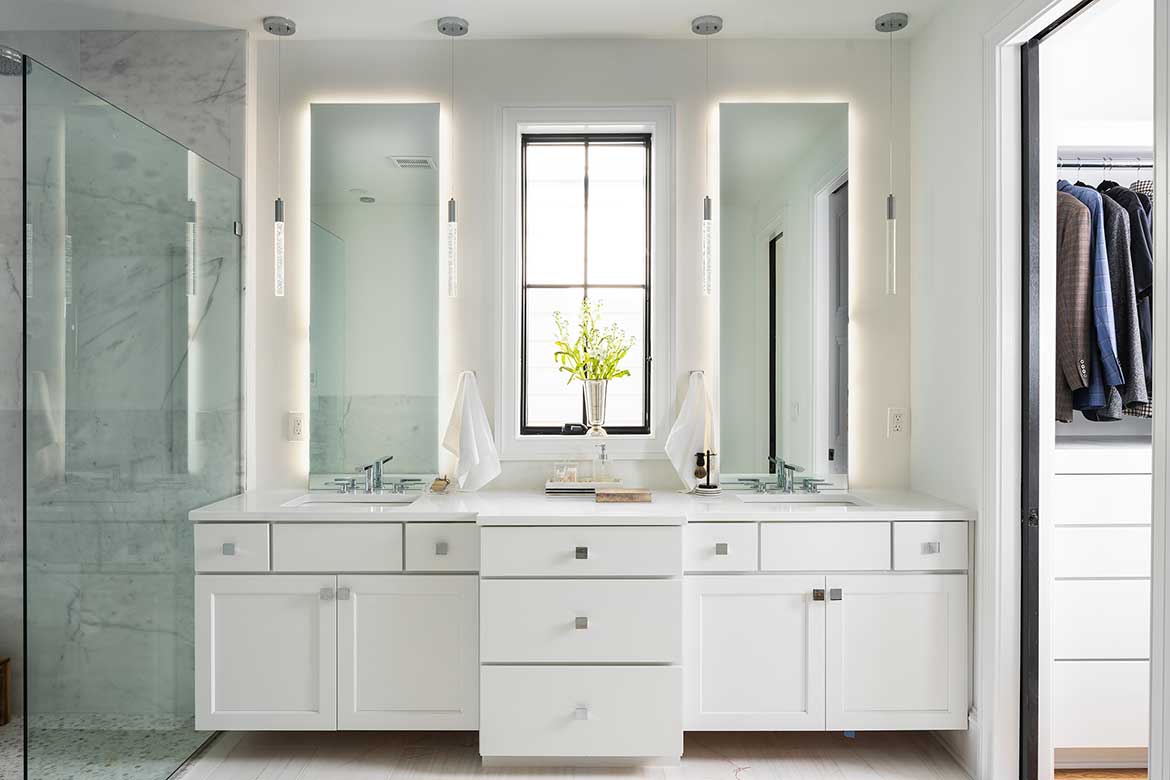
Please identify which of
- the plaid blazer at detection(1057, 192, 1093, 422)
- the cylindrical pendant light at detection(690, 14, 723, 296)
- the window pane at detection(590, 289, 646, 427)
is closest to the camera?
the plaid blazer at detection(1057, 192, 1093, 422)

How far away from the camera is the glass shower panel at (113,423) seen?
1.88 metres

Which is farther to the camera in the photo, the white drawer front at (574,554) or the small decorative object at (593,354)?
the small decorative object at (593,354)

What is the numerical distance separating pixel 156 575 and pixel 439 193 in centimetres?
162

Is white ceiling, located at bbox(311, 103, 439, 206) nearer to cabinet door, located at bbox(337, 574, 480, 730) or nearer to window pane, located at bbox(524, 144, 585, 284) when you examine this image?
window pane, located at bbox(524, 144, 585, 284)

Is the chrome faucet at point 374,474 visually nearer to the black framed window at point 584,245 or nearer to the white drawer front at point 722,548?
the black framed window at point 584,245

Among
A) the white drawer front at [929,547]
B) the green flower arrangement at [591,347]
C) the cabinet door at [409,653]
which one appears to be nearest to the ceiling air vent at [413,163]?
the green flower arrangement at [591,347]

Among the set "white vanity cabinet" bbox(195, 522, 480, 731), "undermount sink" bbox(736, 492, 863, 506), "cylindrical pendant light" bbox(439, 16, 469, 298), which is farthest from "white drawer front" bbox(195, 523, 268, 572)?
"undermount sink" bbox(736, 492, 863, 506)

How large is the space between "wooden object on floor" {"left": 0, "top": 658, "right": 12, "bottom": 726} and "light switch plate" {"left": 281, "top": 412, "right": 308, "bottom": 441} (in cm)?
108

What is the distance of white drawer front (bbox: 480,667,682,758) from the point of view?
2.27 meters

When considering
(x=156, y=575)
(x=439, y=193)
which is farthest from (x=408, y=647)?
(x=439, y=193)

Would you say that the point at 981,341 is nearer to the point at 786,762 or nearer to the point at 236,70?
the point at 786,762

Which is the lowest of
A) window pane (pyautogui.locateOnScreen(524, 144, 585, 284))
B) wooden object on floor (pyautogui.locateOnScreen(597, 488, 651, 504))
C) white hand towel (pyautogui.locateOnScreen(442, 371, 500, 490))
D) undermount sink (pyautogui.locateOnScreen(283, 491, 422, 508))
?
undermount sink (pyautogui.locateOnScreen(283, 491, 422, 508))

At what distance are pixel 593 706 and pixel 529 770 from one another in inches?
12.7

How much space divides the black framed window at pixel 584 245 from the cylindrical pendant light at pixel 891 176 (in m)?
0.89
